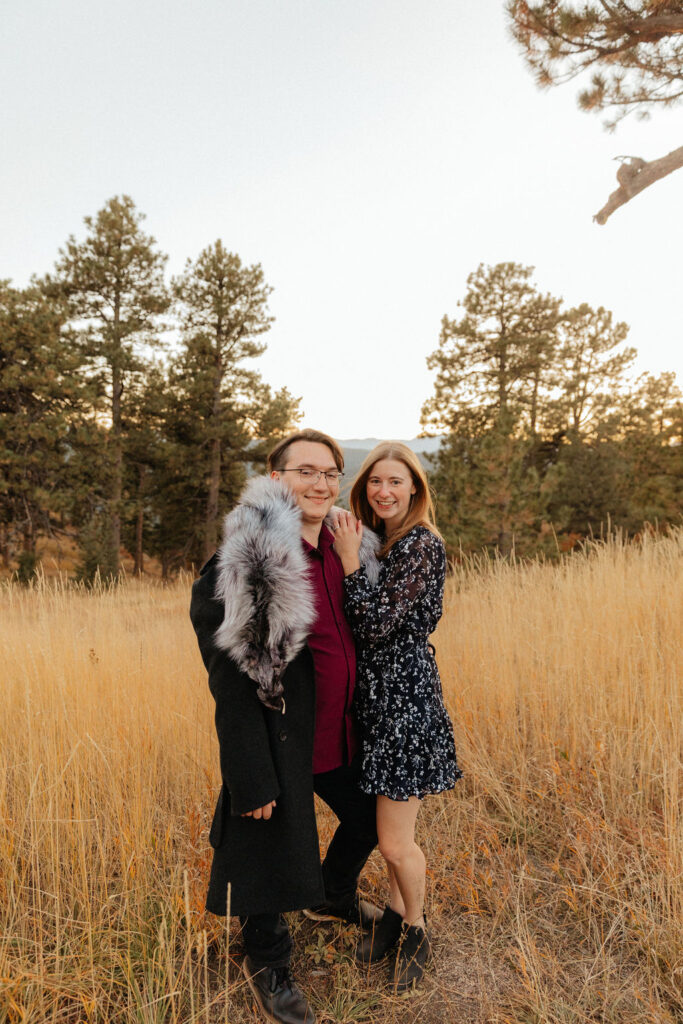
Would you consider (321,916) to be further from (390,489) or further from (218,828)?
(390,489)

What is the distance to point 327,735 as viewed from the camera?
5.82 feet

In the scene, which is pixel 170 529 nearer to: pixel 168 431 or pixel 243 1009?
pixel 168 431

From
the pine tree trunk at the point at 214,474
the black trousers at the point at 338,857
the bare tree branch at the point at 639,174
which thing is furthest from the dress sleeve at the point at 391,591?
the pine tree trunk at the point at 214,474

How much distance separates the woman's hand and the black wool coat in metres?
0.35

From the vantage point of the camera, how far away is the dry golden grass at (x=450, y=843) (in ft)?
5.55

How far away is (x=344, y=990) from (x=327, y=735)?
85cm

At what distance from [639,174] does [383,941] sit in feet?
20.1

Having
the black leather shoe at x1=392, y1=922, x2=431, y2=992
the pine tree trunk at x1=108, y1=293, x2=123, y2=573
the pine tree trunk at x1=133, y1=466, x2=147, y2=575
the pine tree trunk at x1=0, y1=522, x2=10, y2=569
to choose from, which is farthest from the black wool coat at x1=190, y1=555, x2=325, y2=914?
the pine tree trunk at x1=133, y1=466, x2=147, y2=575

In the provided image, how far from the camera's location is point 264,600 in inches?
57.9

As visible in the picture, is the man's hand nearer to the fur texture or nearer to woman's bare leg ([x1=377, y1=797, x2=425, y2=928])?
the fur texture

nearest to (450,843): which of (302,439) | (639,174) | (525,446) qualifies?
(302,439)

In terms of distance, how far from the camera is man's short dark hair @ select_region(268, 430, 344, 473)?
183cm

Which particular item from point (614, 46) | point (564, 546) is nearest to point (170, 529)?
point (564, 546)

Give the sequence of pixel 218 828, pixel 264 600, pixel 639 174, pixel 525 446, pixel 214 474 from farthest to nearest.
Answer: pixel 214 474
pixel 525 446
pixel 639 174
pixel 218 828
pixel 264 600
